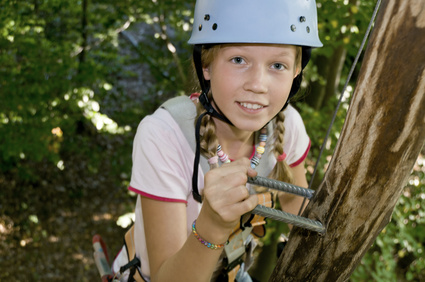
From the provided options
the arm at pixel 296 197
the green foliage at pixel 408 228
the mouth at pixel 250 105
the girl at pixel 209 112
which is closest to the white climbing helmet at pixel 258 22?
the girl at pixel 209 112

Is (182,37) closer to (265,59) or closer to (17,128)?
(17,128)

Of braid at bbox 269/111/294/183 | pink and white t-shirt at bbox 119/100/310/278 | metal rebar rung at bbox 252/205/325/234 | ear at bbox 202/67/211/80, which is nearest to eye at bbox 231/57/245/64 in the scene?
ear at bbox 202/67/211/80

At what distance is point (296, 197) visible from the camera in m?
2.71

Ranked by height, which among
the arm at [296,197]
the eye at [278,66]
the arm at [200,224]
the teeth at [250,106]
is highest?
the eye at [278,66]

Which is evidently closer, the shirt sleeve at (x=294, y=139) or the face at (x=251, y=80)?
the face at (x=251, y=80)

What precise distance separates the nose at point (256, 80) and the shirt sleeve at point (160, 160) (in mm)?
401

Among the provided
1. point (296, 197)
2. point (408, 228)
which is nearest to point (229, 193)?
point (296, 197)

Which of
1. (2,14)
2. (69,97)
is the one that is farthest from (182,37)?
(2,14)

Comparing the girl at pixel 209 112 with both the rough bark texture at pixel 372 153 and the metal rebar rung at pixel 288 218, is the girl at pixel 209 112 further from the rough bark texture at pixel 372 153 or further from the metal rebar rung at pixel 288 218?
the rough bark texture at pixel 372 153

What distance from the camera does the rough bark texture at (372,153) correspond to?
1353mm

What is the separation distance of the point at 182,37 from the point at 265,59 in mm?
5408

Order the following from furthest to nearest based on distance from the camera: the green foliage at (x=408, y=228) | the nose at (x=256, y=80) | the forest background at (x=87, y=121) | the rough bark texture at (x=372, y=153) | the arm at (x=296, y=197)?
the forest background at (x=87, y=121), the green foliage at (x=408, y=228), the arm at (x=296, y=197), the nose at (x=256, y=80), the rough bark texture at (x=372, y=153)

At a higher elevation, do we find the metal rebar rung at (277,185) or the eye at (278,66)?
the eye at (278,66)

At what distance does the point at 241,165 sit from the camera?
1.52 meters
